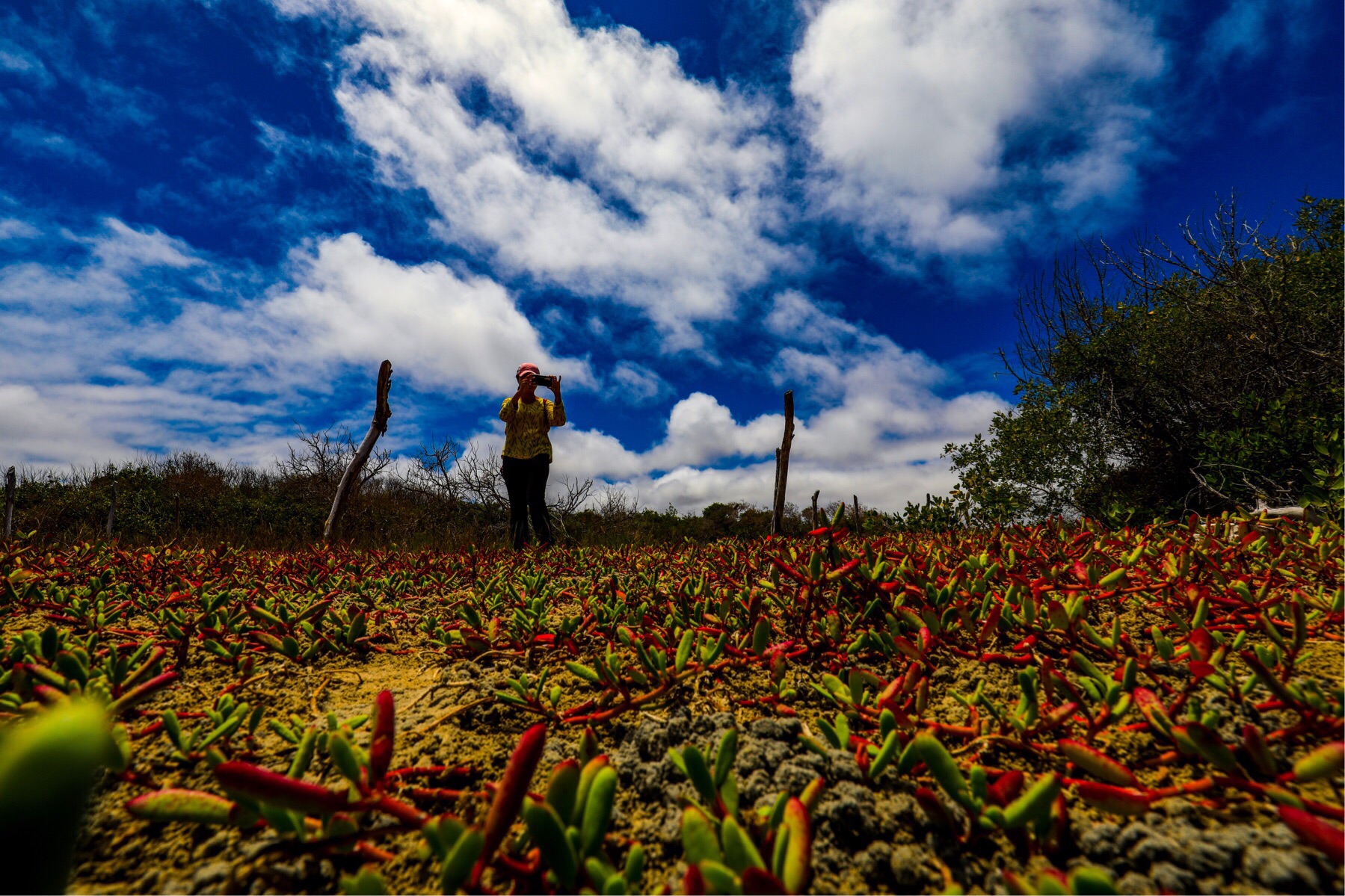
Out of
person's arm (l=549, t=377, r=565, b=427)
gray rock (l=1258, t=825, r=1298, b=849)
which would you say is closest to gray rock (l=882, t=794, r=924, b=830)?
gray rock (l=1258, t=825, r=1298, b=849)

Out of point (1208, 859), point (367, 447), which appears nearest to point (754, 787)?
point (1208, 859)

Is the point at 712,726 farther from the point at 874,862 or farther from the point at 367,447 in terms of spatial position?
the point at 367,447

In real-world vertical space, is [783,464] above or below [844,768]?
above

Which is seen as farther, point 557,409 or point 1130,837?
point 557,409

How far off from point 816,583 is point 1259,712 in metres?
0.93

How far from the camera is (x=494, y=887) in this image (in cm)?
79

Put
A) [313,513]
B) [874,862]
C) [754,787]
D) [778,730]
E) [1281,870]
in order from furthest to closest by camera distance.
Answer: [313,513] < [778,730] < [754,787] < [874,862] < [1281,870]

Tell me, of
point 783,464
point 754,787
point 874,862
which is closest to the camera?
point 874,862

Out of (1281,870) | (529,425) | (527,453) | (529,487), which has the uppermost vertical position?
(529,425)

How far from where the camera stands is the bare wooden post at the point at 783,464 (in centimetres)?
632

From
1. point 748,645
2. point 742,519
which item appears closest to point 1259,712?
point 748,645

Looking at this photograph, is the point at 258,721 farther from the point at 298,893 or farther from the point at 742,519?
the point at 742,519

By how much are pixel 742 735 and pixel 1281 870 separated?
2.61 feet

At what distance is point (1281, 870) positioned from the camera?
2.38 feet
